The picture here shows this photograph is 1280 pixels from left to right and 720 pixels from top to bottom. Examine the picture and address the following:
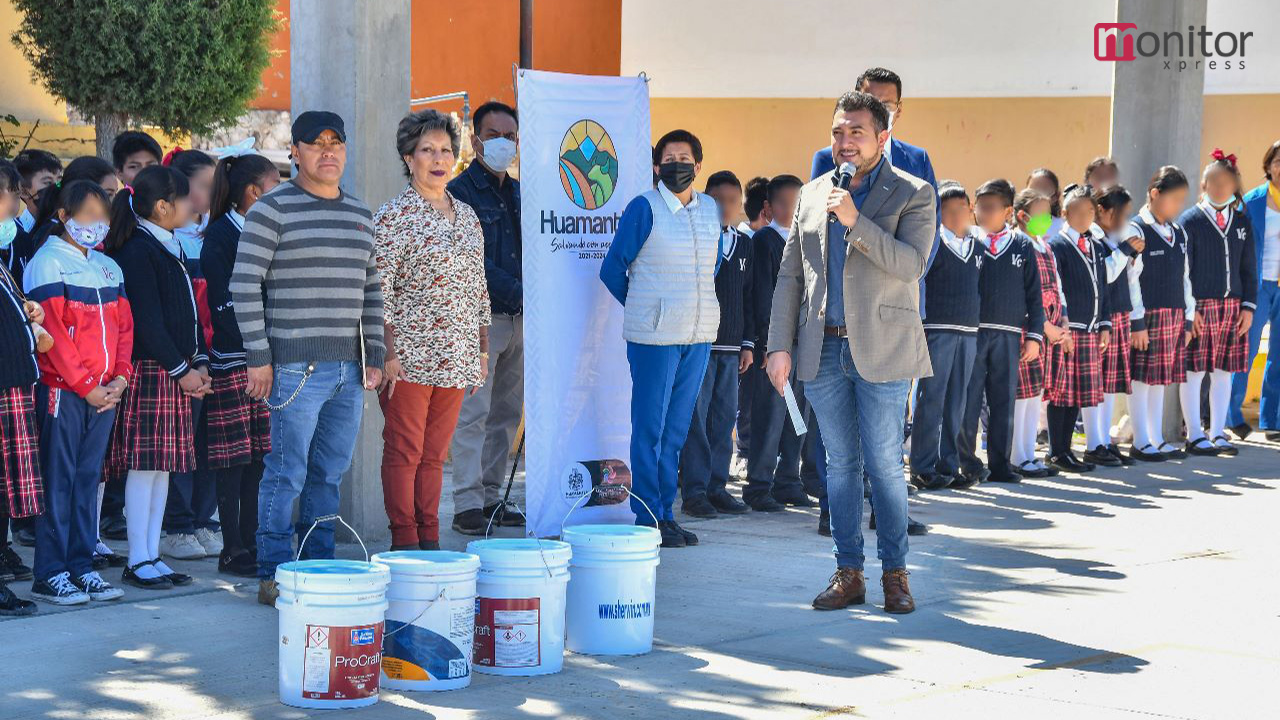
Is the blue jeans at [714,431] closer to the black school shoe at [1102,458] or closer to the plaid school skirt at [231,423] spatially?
the plaid school skirt at [231,423]

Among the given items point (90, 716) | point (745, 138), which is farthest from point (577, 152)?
point (745, 138)

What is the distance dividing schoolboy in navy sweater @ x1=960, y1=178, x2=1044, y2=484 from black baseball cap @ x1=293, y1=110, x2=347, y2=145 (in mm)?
5405

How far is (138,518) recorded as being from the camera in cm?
757

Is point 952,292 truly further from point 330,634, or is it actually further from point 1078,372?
point 330,634

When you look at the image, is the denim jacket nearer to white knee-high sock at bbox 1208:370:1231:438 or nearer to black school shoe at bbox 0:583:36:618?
black school shoe at bbox 0:583:36:618

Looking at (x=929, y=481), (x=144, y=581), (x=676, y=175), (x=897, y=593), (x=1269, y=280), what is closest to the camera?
(x=897, y=593)

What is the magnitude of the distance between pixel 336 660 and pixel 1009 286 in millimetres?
6937

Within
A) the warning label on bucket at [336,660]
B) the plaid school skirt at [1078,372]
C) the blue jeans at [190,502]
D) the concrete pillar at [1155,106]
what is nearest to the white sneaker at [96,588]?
the blue jeans at [190,502]

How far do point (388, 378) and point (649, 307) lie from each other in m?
1.62

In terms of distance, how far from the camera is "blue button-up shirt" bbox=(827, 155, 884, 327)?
7145 millimetres

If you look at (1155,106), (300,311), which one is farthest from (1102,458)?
(300,311)

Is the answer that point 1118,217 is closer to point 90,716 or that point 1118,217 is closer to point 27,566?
point 27,566

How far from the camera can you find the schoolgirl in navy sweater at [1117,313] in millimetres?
12539

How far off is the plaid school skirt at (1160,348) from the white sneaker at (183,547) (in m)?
7.65
